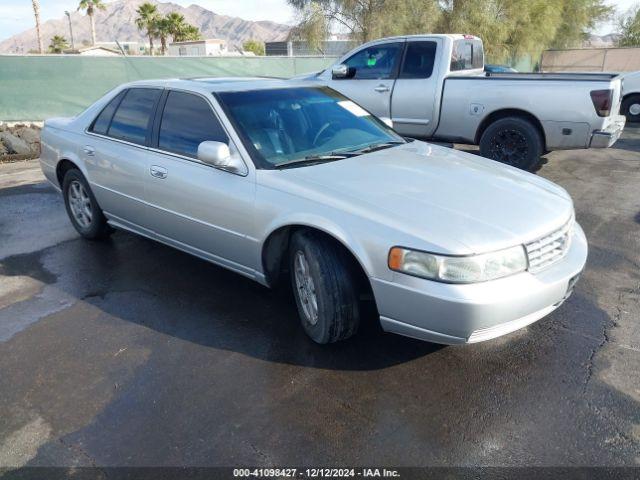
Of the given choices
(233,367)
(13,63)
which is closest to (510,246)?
(233,367)

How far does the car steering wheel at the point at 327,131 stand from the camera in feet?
12.7

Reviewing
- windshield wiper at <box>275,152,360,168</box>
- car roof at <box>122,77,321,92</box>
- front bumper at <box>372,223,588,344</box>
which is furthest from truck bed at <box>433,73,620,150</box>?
front bumper at <box>372,223,588,344</box>

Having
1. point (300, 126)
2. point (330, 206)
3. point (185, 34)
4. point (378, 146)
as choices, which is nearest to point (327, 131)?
point (300, 126)

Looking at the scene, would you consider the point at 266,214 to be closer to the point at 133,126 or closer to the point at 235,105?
the point at 235,105

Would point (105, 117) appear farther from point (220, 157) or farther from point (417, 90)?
point (417, 90)

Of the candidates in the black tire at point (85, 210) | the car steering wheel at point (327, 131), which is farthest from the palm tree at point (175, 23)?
the car steering wheel at point (327, 131)

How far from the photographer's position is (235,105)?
3818 millimetres

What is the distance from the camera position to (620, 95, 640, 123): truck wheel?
13062 millimetres

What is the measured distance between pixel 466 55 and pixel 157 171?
5.81m

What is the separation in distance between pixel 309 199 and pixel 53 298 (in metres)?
2.36

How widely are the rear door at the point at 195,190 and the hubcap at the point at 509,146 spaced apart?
15.1 feet

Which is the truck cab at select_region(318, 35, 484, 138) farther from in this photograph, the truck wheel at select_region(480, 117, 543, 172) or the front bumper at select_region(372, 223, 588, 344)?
the front bumper at select_region(372, 223, 588, 344)

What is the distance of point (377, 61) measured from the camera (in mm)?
8070

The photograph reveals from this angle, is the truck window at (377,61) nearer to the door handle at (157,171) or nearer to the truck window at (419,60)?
the truck window at (419,60)
